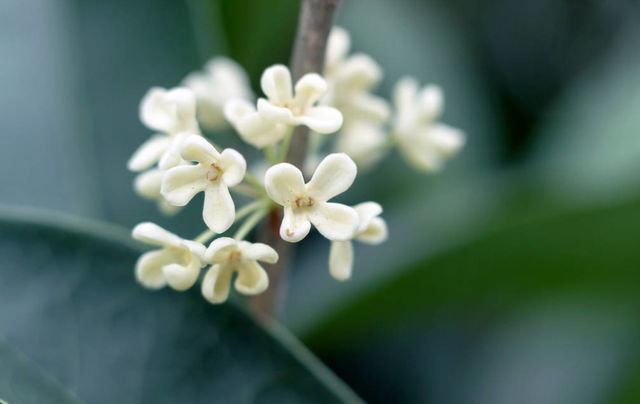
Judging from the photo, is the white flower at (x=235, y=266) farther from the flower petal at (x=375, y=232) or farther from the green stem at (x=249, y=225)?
the flower petal at (x=375, y=232)

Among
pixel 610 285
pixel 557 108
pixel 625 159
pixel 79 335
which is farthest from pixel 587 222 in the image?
pixel 79 335

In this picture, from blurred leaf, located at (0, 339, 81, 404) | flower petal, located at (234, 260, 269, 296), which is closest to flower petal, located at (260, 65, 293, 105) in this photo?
flower petal, located at (234, 260, 269, 296)

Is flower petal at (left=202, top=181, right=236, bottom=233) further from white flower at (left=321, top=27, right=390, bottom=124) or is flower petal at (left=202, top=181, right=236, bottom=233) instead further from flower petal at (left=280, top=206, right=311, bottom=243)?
white flower at (left=321, top=27, right=390, bottom=124)

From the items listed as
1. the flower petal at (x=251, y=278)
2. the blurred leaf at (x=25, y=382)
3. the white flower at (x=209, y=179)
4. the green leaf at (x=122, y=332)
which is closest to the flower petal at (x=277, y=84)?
the white flower at (x=209, y=179)

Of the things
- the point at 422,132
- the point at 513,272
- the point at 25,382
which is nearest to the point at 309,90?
the point at 422,132

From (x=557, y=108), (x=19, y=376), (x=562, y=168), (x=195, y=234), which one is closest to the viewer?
(x=19, y=376)

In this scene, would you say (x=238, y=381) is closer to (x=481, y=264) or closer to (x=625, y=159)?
(x=481, y=264)

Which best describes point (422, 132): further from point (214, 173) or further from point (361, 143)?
point (214, 173)
